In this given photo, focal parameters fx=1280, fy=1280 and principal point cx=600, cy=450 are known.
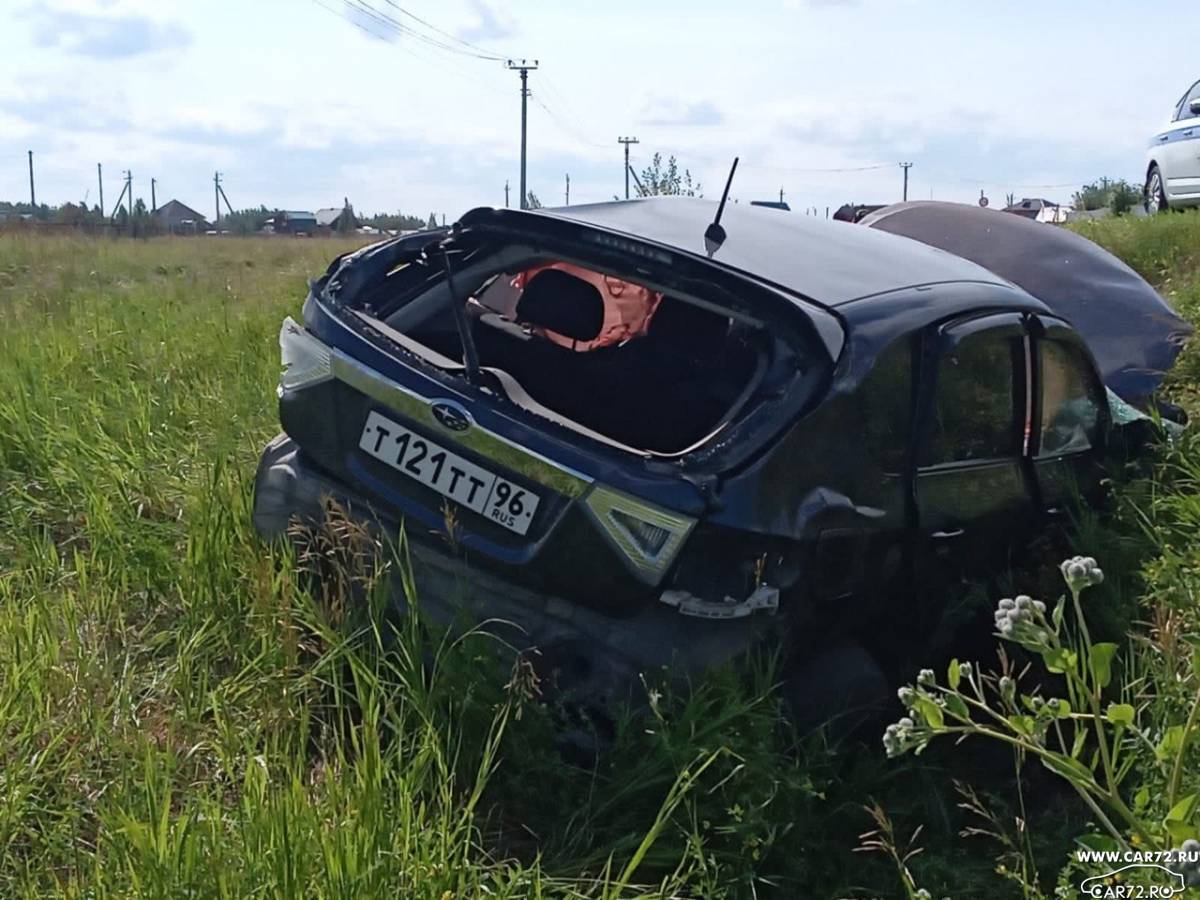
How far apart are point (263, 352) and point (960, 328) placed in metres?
4.43

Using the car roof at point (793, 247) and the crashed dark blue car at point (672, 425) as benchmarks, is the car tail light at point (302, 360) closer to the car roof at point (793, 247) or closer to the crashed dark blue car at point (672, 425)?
the crashed dark blue car at point (672, 425)

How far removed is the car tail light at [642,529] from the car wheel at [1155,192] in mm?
12695

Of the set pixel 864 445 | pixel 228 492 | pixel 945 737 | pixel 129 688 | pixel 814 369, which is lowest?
pixel 945 737

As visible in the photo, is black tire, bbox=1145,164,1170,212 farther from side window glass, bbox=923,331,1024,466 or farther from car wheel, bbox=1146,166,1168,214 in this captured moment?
side window glass, bbox=923,331,1024,466

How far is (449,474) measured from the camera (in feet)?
10.9

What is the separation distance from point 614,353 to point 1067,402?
1.66m

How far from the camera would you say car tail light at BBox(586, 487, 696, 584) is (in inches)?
120

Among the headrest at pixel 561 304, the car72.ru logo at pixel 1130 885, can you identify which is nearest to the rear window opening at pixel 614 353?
the headrest at pixel 561 304

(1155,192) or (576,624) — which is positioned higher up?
(1155,192)

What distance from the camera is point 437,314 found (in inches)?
157

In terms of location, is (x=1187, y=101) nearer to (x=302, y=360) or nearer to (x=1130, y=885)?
(x=302, y=360)

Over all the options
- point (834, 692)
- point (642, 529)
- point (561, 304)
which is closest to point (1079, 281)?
point (561, 304)

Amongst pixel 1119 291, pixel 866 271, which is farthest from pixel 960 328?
pixel 1119 291

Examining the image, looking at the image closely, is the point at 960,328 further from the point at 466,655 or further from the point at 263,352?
the point at 263,352
